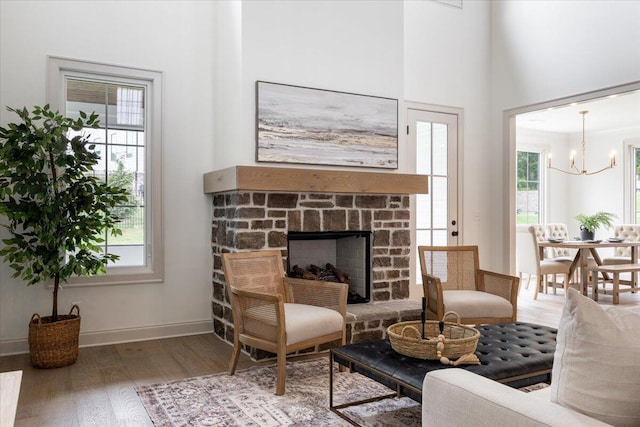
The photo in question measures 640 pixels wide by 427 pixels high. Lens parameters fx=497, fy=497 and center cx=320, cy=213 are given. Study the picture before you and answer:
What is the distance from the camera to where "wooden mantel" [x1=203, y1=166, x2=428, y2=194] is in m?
3.75

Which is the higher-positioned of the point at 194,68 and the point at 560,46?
the point at 560,46

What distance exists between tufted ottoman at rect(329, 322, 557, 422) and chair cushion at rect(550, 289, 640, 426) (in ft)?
2.95

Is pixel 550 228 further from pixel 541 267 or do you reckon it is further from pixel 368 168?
pixel 368 168

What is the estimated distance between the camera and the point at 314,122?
13.8ft

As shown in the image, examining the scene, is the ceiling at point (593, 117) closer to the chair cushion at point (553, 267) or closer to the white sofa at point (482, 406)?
the chair cushion at point (553, 267)

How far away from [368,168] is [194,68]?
5.95 feet

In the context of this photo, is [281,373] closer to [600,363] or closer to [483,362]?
[483,362]

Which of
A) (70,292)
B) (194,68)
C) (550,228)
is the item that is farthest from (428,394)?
(550,228)

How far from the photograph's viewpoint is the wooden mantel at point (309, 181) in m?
3.75

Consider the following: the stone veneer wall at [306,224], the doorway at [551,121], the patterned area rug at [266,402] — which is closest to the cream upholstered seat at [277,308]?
the patterned area rug at [266,402]

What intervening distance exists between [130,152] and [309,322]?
7.67ft

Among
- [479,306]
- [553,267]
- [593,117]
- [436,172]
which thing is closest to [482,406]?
[479,306]

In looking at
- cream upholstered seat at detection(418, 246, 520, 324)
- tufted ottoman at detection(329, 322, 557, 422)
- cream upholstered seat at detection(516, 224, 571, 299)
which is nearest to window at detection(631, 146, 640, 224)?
cream upholstered seat at detection(516, 224, 571, 299)

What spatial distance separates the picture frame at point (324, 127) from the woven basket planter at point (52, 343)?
188 centimetres
